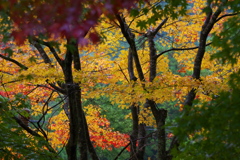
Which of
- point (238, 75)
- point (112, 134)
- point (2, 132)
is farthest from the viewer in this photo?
point (112, 134)

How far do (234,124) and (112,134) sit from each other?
329 inches

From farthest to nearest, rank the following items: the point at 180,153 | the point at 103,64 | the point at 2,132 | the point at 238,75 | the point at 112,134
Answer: the point at 112,134
the point at 103,64
the point at 2,132
the point at 180,153
the point at 238,75

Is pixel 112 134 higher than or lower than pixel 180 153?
higher

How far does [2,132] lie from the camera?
3492mm

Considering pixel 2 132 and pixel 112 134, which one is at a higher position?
pixel 112 134

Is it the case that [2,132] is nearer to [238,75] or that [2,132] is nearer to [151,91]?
[151,91]

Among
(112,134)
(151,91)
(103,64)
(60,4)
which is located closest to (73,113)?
(151,91)

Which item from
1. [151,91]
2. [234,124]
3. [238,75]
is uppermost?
[151,91]

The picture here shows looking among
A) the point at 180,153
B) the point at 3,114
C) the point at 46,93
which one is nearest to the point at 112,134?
the point at 46,93

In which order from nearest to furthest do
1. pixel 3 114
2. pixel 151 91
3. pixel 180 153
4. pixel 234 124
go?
pixel 234 124
pixel 180 153
pixel 3 114
pixel 151 91

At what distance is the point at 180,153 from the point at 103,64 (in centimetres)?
581

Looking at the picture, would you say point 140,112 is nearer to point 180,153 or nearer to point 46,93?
point 46,93

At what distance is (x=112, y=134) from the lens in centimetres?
989

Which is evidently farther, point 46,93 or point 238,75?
point 46,93
